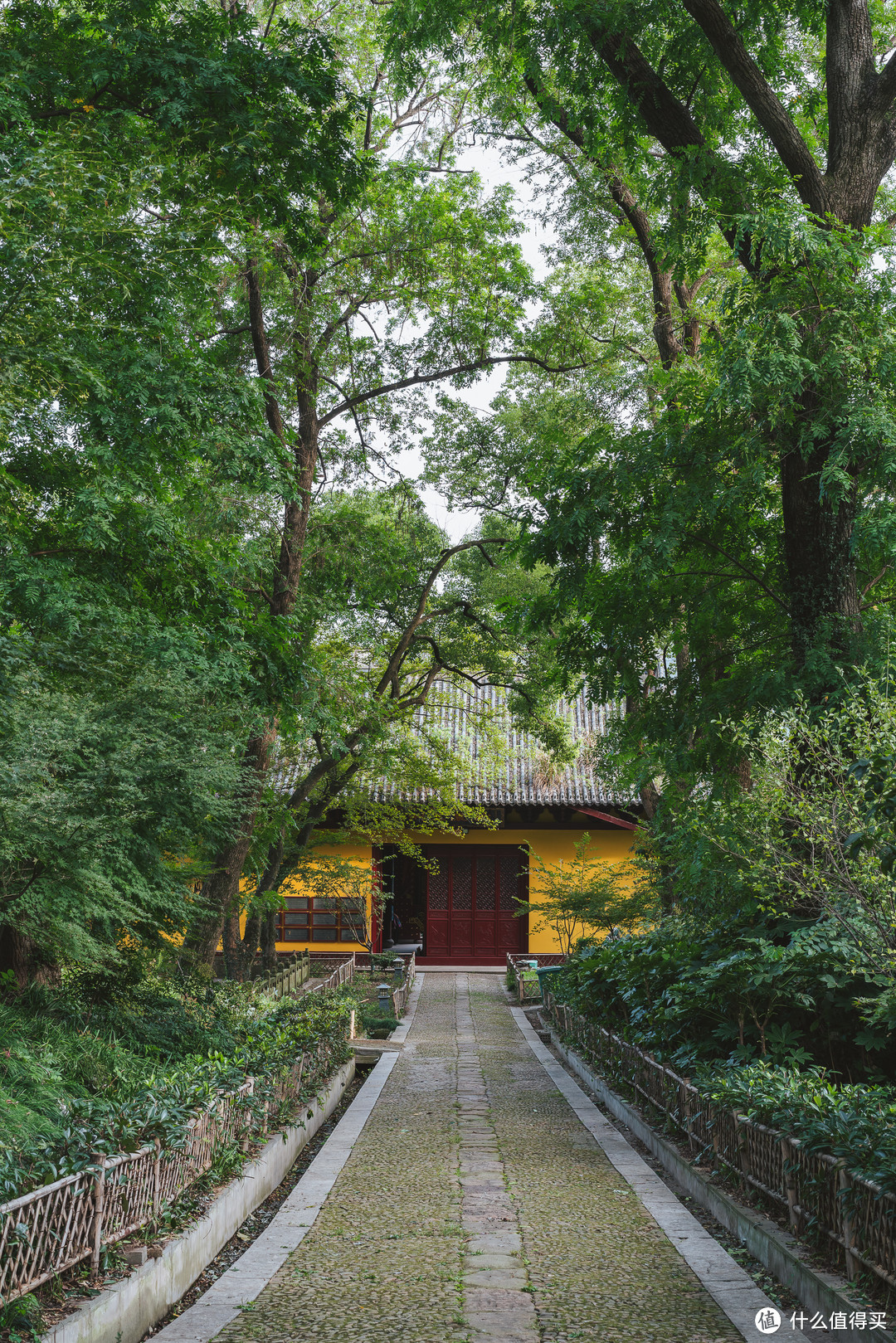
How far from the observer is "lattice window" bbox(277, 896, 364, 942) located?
22.8 m

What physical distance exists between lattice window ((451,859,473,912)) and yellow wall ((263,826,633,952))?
2.52ft

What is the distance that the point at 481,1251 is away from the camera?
17.2ft

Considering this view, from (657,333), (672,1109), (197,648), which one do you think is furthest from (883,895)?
(657,333)

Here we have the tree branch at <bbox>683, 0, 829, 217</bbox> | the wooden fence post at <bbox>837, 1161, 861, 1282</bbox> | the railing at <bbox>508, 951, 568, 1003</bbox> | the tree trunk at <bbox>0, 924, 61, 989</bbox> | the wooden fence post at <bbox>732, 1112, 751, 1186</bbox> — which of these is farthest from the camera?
the railing at <bbox>508, 951, 568, 1003</bbox>

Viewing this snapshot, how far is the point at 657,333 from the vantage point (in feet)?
41.6

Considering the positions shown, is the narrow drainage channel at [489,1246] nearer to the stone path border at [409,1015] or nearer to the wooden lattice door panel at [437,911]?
the stone path border at [409,1015]

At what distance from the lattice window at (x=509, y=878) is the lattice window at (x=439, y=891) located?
132 centimetres

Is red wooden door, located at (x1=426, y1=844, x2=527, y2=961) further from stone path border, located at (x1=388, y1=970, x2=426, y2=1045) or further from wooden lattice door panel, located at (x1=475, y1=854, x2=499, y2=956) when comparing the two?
stone path border, located at (x1=388, y1=970, x2=426, y2=1045)

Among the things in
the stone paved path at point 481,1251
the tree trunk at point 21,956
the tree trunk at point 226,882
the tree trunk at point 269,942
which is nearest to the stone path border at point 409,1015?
the tree trunk at point 269,942

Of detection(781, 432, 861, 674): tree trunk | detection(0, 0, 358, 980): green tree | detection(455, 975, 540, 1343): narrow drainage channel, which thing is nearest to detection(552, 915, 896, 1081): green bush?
detection(455, 975, 540, 1343): narrow drainage channel

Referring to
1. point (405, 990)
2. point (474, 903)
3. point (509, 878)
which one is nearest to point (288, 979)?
point (405, 990)

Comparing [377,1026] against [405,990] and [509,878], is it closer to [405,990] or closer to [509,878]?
[405,990]

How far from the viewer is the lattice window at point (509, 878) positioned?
76.6 feet

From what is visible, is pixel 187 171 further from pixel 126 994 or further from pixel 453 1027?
pixel 453 1027
